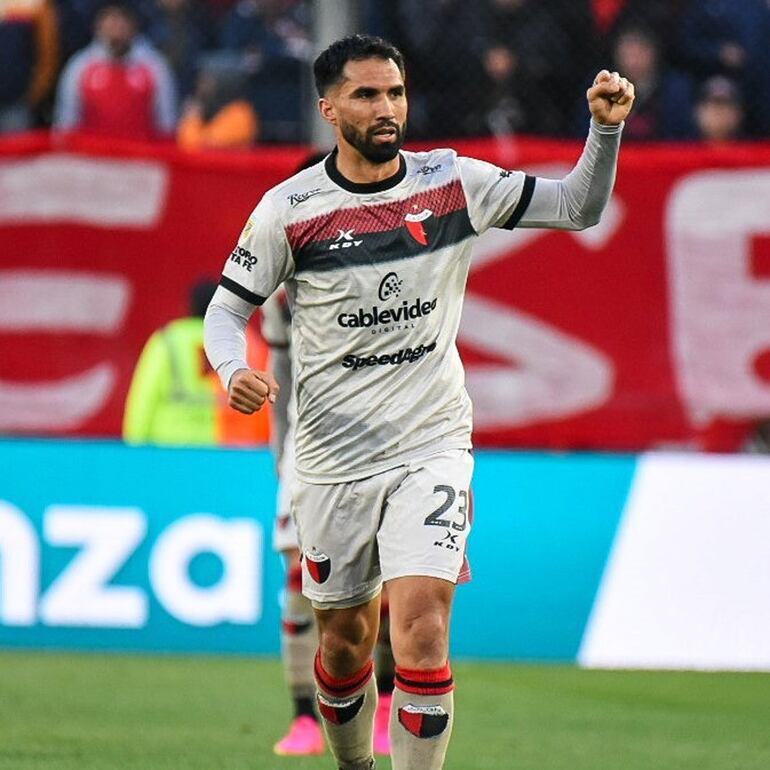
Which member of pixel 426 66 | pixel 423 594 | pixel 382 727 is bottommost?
pixel 382 727

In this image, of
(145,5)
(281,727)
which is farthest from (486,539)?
(145,5)

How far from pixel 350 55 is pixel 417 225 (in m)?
0.57

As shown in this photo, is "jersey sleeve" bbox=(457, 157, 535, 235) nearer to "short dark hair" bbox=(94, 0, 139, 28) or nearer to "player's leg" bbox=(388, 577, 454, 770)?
"player's leg" bbox=(388, 577, 454, 770)

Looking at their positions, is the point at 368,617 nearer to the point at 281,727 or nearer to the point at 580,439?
the point at 281,727

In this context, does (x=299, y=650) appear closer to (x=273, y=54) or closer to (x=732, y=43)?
(x=273, y=54)

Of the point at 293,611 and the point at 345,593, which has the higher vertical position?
the point at 345,593

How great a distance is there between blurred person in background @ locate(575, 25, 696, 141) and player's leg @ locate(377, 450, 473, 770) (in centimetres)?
697

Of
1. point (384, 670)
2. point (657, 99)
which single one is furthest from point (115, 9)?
point (384, 670)

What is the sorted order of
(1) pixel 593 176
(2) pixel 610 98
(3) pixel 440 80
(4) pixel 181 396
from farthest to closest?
(3) pixel 440 80, (4) pixel 181 396, (1) pixel 593 176, (2) pixel 610 98

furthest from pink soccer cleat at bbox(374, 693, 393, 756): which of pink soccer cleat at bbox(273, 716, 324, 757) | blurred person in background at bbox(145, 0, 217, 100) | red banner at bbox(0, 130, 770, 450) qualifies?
blurred person in background at bbox(145, 0, 217, 100)

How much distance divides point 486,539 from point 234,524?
1.38m

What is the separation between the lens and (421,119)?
487 inches

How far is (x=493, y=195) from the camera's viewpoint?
629cm

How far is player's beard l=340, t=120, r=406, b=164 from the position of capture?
612 centimetres
